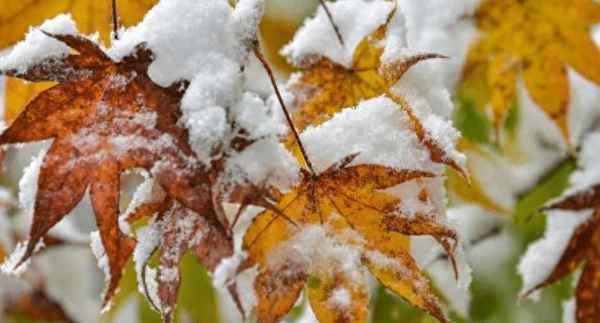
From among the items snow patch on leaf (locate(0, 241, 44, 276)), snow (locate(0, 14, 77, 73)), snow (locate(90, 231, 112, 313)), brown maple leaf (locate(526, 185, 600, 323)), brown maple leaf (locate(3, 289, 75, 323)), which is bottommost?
brown maple leaf (locate(526, 185, 600, 323))

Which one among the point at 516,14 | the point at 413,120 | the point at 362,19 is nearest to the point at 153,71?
the point at 413,120

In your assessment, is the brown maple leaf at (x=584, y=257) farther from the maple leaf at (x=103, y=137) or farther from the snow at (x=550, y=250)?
the maple leaf at (x=103, y=137)

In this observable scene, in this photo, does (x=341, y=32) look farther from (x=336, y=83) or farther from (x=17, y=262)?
(x=17, y=262)

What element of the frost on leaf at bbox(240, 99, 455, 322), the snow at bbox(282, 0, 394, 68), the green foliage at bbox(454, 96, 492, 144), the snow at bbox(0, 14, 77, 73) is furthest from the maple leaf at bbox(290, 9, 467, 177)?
the green foliage at bbox(454, 96, 492, 144)

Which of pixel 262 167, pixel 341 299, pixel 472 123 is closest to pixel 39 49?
pixel 262 167

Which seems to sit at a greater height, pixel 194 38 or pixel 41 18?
pixel 41 18

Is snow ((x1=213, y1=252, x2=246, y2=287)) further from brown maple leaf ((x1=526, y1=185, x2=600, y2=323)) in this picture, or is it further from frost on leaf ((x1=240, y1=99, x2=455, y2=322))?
brown maple leaf ((x1=526, y1=185, x2=600, y2=323))
